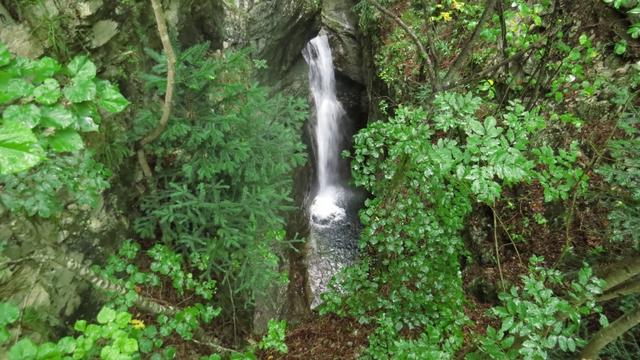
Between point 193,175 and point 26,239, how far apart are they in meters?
1.38

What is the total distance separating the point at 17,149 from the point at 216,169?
2.57 meters

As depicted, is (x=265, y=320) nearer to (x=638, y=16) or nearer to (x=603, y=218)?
(x=603, y=218)

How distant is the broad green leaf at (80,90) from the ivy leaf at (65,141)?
0.12 meters

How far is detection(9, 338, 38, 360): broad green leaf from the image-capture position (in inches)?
53.1

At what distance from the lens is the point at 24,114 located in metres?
1.15

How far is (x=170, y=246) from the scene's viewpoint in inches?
153

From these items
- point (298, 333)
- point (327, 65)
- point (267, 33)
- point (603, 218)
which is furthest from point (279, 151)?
point (327, 65)

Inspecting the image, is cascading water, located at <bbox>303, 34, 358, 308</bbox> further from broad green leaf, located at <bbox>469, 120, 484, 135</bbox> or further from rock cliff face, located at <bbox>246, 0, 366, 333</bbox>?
broad green leaf, located at <bbox>469, 120, 484, 135</bbox>

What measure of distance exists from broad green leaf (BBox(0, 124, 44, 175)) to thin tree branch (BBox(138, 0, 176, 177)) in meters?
1.87

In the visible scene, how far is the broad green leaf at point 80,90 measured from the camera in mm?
1290

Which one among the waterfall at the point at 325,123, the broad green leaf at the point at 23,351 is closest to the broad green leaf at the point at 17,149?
the broad green leaf at the point at 23,351

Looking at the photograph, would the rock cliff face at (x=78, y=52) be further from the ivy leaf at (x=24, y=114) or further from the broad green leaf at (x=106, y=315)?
the ivy leaf at (x=24, y=114)

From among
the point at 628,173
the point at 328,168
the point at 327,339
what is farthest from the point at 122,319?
the point at 328,168

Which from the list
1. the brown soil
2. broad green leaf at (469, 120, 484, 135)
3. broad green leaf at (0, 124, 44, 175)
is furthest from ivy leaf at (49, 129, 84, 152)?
the brown soil
